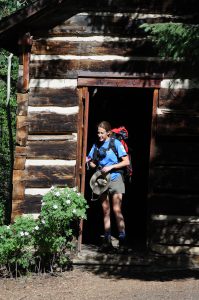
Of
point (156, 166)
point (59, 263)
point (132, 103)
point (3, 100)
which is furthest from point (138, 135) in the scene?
point (3, 100)

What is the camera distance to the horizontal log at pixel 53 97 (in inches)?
359

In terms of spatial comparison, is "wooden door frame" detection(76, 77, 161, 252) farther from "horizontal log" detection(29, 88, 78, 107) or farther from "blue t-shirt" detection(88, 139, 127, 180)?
"blue t-shirt" detection(88, 139, 127, 180)

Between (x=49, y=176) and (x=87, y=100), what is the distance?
1.28 m

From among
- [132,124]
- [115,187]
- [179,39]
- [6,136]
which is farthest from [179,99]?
[6,136]

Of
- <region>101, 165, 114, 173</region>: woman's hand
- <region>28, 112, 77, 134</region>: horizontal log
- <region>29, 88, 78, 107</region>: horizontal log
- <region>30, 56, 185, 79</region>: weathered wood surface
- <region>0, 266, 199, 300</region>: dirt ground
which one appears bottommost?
<region>0, 266, 199, 300</region>: dirt ground

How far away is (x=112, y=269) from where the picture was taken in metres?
8.93

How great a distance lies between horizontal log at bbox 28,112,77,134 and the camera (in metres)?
9.12

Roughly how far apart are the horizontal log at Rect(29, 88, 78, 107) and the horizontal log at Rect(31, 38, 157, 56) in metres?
0.57

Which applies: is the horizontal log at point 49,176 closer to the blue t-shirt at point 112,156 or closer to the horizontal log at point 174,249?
the blue t-shirt at point 112,156

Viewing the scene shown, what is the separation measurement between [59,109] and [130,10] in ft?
5.99

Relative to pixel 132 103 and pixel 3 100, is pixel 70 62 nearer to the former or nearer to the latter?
pixel 132 103

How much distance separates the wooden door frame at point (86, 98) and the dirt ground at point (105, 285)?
25.7 inches

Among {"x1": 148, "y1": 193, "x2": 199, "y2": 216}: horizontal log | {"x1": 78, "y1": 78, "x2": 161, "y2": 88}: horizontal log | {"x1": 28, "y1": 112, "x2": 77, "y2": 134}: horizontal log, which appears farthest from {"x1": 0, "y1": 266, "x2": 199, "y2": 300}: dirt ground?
{"x1": 78, "y1": 78, "x2": 161, "y2": 88}: horizontal log

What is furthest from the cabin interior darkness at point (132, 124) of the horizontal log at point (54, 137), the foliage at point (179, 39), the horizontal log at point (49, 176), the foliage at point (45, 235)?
the foliage at point (179, 39)
